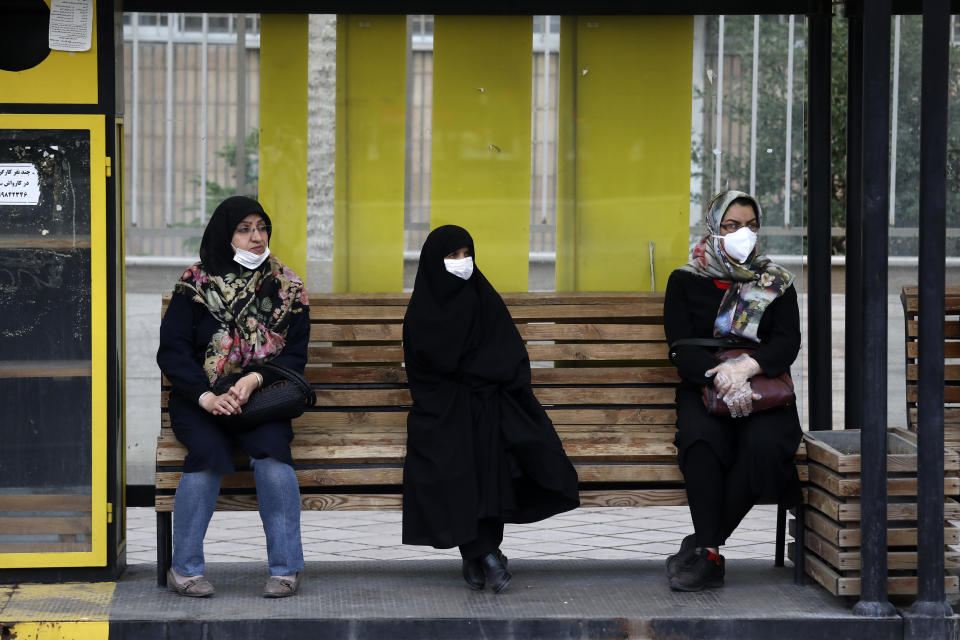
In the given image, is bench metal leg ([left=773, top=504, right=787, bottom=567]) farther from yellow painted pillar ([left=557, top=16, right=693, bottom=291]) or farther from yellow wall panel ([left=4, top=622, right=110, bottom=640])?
yellow wall panel ([left=4, top=622, right=110, bottom=640])

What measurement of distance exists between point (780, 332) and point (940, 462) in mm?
808

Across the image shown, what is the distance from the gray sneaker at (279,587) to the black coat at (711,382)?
150cm

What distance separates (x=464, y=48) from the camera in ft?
19.9

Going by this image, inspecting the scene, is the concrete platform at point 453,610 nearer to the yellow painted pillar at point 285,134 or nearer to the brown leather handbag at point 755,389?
the brown leather handbag at point 755,389

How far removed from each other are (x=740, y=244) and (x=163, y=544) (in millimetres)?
2422

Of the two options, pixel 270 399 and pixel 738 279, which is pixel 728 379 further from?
pixel 270 399

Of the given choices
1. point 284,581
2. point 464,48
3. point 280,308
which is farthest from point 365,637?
point 464,48

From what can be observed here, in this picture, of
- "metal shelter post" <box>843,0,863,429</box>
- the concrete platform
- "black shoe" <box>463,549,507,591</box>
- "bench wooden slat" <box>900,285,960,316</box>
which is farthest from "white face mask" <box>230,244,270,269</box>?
"bench wooden slat" <box>900,285,960,316</box>

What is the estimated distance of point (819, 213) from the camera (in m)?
5.93

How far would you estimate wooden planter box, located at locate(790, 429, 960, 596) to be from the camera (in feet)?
15.6

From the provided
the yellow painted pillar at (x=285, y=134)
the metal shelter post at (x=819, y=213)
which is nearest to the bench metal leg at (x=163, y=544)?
the yellow painted pillar at (x=285, y=134)

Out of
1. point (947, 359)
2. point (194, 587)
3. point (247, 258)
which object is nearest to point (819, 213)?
point (947, 359)

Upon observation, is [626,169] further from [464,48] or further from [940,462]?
[940,462]

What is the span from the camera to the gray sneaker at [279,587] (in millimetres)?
4941
